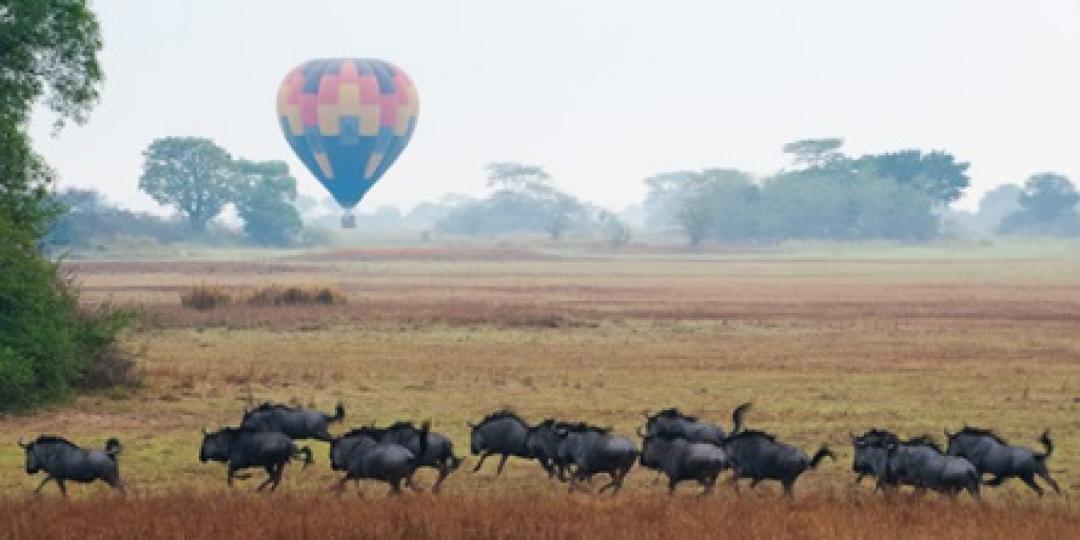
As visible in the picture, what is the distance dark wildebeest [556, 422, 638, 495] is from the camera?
21547mm

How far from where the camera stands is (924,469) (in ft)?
68.1

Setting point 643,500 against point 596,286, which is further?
point 596,286

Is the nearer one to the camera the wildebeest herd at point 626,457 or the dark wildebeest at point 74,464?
the wildebeest herd at point 626,457

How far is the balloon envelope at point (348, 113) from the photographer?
4943 inches

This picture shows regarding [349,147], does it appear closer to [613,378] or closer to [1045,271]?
[1045,271]

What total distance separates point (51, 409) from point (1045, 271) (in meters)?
96.3

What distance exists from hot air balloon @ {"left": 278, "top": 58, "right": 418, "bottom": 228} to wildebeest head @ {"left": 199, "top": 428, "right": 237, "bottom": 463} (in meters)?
103

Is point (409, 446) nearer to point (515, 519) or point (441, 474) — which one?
point (441, 474)

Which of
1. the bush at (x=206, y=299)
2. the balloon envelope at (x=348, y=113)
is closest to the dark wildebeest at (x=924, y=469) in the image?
the bush at (x=206, y=299)

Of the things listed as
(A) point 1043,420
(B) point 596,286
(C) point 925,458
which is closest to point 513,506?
(C) point 925,458

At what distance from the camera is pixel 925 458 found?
2080 centimetres

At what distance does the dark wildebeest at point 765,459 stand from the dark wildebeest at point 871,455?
44 centimetres

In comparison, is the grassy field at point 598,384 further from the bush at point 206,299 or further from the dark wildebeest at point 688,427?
the bush at point 206,299

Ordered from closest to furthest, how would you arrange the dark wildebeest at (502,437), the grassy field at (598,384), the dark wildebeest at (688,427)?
the grassy field at (598,384), the dark wildebeest at (688,427), the dark wildebeest at (502,437)
